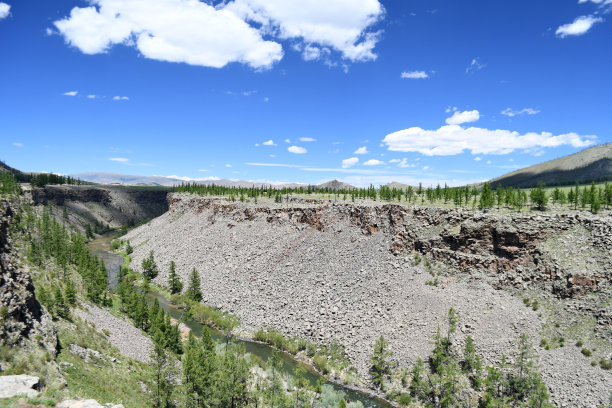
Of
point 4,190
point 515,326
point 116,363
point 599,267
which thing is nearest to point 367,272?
point 515,326

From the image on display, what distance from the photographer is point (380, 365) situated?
47.8 metres

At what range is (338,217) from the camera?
269 feet

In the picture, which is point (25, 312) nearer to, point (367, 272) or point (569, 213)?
point (367, 272)

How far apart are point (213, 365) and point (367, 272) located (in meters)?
35.9

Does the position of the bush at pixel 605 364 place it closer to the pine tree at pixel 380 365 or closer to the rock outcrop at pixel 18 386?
the pine tree at pixel 380 365

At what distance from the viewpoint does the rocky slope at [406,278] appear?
47.3 metres

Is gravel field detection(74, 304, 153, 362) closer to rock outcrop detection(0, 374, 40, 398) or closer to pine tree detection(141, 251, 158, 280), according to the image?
rock outcrop detection(0, 374, 40, 398)

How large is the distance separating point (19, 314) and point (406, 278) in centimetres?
5476

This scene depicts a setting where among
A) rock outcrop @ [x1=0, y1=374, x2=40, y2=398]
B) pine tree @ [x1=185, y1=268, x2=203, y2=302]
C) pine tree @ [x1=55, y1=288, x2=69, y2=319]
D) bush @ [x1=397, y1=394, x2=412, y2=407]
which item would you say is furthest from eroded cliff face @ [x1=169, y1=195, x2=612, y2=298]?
rock outcrop @ [x1=0, y1=374, x2=40, y2=398]

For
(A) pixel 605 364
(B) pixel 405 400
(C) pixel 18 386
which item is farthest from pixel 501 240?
(C) pixel 18 386

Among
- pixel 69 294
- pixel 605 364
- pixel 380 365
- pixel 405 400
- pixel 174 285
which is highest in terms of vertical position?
pixel 69 294

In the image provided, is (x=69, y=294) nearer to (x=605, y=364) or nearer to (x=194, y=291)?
(x=194, y=291)

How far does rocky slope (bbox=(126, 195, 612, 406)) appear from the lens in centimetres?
4734

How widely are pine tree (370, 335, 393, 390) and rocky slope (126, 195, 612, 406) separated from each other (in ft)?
6.66
